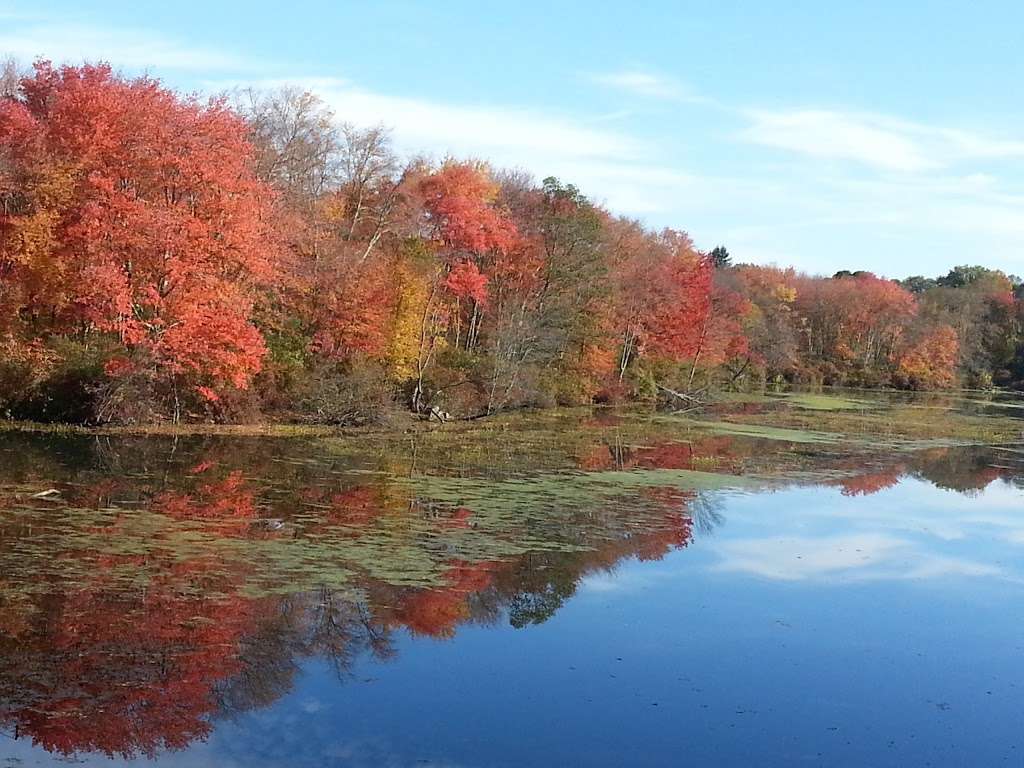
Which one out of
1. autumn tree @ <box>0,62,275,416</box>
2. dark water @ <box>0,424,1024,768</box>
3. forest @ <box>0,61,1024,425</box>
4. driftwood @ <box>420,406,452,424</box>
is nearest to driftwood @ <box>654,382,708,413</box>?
forest @ <box>0,61,1024,425</box>

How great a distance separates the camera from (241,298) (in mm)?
25609

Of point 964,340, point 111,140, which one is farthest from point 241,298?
point 964,340

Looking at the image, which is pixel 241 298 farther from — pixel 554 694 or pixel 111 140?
pixel 554 694

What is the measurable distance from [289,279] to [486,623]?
19320 millimetres

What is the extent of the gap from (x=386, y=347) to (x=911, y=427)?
21.7m

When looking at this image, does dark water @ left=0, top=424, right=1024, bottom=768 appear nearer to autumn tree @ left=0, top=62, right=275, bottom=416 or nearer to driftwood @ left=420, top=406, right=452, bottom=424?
autumn tree @ left=0, top=62, right=275, bottom=416

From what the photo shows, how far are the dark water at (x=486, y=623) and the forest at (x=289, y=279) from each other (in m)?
6.12

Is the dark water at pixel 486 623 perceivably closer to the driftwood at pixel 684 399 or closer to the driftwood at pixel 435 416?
the driftwood at pixel 435 416

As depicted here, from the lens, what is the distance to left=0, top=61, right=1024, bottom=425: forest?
2402 centimetres

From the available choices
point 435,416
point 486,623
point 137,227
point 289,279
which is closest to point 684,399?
point 435,416

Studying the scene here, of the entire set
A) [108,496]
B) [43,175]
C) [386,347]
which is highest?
[43,175]

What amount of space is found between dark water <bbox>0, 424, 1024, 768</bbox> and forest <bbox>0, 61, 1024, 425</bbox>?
6121mm

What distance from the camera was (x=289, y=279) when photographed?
1093 inches

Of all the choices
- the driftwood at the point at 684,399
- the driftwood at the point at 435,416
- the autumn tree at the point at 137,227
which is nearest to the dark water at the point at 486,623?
the autumn tree at the point at 137,227
